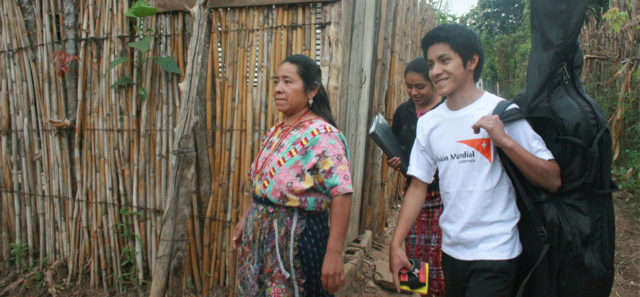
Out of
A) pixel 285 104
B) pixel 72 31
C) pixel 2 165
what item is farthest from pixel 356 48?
pixel 2 165

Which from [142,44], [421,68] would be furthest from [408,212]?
[142,44]

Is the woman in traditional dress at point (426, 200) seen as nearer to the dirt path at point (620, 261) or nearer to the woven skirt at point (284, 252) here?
the woven skirt at point (284, 252)

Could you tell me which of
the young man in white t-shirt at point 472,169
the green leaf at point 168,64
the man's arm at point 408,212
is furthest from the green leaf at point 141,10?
the man's arm at point 408,212

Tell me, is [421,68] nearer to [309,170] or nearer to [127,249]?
[309,170]

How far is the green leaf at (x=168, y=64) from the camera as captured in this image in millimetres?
2893

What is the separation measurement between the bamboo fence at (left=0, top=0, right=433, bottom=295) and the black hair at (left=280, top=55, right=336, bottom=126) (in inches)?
17.0

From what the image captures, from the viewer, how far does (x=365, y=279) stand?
3.29m

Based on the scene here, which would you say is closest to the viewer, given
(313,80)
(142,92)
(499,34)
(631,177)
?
(313,80)

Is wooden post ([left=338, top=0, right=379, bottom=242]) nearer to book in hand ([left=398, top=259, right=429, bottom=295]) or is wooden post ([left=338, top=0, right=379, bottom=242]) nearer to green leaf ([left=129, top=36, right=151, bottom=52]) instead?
book in hand ([left=398, top=259, right=429, bottom=295])

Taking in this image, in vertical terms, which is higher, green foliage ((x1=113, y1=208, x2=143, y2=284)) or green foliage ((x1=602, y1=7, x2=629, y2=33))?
green foliage ((x1=602, y1=7, x2=629, y2=33))

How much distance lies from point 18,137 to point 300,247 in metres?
3.19

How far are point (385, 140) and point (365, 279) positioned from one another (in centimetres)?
139

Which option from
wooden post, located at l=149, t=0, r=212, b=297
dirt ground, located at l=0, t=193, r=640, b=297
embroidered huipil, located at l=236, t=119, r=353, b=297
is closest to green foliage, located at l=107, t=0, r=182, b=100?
wooden post, located at l=149, t=0, r=212, b=297

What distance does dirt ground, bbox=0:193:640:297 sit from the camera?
3.24 m
